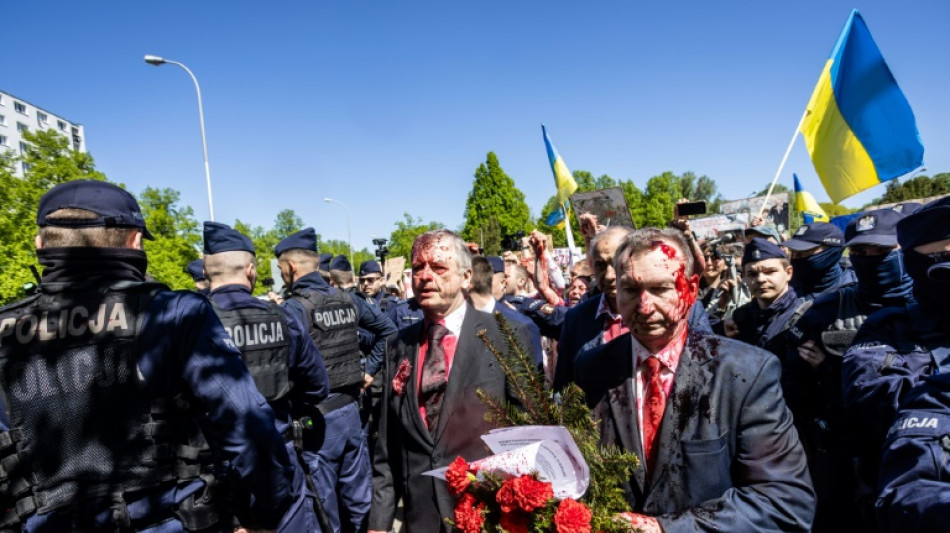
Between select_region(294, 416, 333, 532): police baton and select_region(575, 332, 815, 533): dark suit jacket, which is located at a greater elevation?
select_region(575, 332, 815, 533): dark suit jacket

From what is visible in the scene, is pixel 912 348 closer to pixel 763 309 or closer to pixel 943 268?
pixel 943 268

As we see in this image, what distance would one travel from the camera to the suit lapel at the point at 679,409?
1854 millimetres

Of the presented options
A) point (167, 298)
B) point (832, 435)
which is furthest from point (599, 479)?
point (832, 435)

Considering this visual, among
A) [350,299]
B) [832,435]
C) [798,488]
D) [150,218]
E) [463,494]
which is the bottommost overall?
[832,435]

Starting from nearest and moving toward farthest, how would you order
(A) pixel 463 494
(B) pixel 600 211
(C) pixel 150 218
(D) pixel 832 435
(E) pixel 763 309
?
(A) pixel 463 494 < (D) pixel 832 435 < (E) pixel 763 309 < (B) pixel 600 211 < (C) pixel 150 218

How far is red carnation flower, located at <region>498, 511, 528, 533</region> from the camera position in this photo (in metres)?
1.52

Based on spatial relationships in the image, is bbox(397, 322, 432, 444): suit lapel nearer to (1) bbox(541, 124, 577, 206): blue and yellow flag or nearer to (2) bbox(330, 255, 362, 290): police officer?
(2) bbox(330, 255, 362, 290): police officer

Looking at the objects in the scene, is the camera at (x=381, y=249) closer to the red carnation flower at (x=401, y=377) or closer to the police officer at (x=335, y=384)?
the police officer at (x=335, y=384)

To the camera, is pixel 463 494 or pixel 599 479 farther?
pixel 463 494

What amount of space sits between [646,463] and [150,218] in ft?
79.2

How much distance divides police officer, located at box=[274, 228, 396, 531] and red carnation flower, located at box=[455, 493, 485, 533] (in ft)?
10.6

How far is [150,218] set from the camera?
21.5 meters

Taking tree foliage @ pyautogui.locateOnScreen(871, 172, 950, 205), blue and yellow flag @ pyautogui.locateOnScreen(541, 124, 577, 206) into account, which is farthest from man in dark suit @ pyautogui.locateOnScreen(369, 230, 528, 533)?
tree foliage @ pyautogui.locateOnScreen(871, 172, 950, 205)

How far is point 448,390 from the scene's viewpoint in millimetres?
2957
